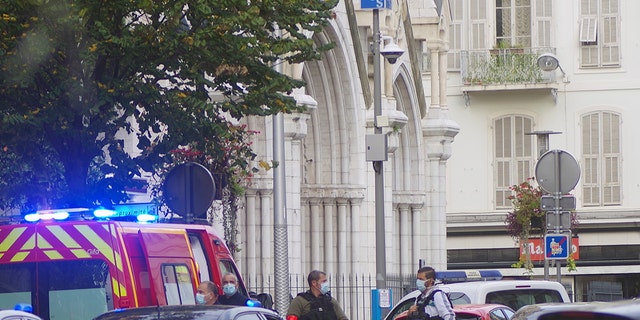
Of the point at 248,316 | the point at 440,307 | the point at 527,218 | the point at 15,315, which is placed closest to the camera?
the point at 15,315

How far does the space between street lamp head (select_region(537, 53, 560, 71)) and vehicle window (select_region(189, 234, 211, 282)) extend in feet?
116

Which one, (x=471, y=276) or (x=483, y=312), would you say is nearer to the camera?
(x=483, y=312)

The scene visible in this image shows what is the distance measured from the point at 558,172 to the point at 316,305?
265 inches

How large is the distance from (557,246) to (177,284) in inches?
336

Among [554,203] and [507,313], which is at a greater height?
[554,203]

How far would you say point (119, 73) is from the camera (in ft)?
57.4

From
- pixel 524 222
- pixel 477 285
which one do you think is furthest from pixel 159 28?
pixel 524 222

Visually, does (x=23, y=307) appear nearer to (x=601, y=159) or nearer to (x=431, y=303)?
(x=431, y=303)

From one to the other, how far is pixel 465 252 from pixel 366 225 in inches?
580

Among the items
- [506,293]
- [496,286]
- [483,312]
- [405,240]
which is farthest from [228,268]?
[405,240]

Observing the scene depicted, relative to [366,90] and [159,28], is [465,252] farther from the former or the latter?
[159,28]

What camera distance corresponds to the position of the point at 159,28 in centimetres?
1714

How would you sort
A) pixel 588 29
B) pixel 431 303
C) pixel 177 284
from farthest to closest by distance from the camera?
pixel 588 29 → pixel 431 303 → pixel 177 284

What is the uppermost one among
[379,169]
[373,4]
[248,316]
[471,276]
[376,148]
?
[373,4]
